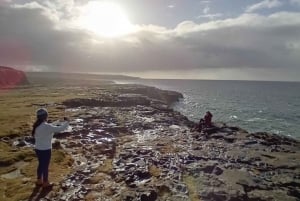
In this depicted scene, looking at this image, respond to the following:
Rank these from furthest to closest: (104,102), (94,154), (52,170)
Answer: (104,102) → (94,154) → (52,170)

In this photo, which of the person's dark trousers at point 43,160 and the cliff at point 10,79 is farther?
the cliff at point 10,79

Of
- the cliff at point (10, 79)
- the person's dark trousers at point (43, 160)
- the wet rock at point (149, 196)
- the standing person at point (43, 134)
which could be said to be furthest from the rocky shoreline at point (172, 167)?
the cliff at point (10, 79)

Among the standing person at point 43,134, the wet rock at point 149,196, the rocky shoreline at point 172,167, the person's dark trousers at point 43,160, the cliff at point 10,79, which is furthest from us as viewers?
the cliff at point 10,79

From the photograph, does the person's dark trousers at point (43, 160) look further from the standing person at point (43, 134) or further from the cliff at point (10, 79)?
the cliff at point (10, 79)

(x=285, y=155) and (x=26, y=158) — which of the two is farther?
(x=285, y=155)

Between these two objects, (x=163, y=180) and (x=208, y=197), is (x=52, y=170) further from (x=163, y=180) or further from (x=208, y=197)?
(x=208, y=197)

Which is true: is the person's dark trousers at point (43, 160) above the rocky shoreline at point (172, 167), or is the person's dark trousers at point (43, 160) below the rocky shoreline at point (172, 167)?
above

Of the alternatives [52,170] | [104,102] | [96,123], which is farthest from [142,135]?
[104,102]

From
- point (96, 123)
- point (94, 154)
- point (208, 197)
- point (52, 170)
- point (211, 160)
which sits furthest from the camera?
point (96, 123)
